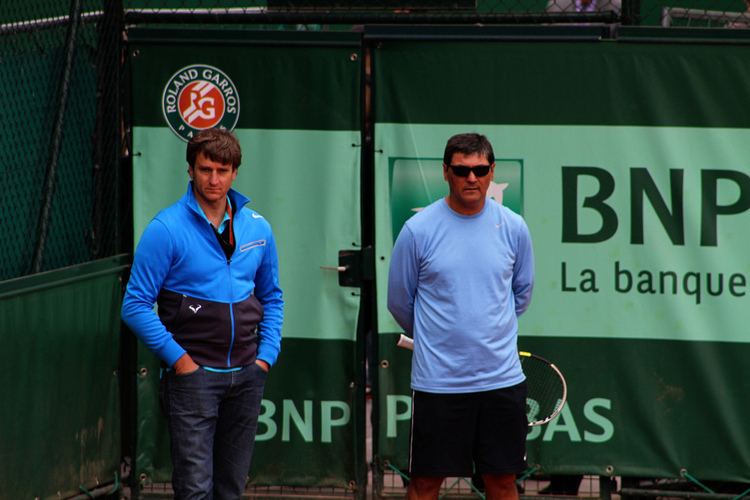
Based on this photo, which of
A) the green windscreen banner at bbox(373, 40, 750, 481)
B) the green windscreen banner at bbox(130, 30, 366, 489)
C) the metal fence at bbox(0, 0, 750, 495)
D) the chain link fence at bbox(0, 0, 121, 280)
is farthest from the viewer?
the green windscreen banner at bbox(130, 30, 366, 489)

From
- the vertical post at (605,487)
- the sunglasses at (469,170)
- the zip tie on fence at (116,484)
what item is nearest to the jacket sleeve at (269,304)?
the sunglasses at (469,170)

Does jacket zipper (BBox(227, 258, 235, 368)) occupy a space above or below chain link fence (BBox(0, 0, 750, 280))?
below

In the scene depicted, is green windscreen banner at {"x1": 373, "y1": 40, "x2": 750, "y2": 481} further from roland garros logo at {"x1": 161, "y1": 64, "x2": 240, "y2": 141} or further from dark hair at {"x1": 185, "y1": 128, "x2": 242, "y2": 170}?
dark hair at {"x1": 185, "y1": 128, "x2": 242, "y2": 170}

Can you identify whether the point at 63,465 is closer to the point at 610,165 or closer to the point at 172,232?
the point at 172,232

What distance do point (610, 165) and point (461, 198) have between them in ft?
5.04

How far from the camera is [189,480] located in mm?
4664

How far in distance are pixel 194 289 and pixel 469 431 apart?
1.27 meters

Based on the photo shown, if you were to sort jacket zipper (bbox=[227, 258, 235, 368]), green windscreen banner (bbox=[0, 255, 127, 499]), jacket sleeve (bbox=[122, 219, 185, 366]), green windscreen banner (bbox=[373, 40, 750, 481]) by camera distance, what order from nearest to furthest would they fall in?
1. jacket sleeve (bbox=[122, 219, 185, 366])
2. jacket zipper (bbox=[227, 258, 235, 368])
3. green windscreen banner (bbox=[0, 255, 127, 499])
4. green windscreen banner (bbox=[373, 40, 750, 481])

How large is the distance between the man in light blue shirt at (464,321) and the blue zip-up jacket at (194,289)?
2.11 feet

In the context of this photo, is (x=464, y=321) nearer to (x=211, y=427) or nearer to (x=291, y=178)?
(x=211, y=427)

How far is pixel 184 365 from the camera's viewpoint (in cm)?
459

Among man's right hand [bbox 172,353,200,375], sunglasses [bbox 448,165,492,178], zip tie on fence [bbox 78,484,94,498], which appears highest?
sunglasses [bbox 448,165,492,178]

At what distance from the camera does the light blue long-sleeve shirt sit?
15.7ft

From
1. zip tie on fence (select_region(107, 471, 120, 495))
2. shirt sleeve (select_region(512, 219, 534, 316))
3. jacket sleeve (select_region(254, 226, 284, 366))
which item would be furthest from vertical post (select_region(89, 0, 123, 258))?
shirt sleeve (select_region(512, 219, 534, 316))
